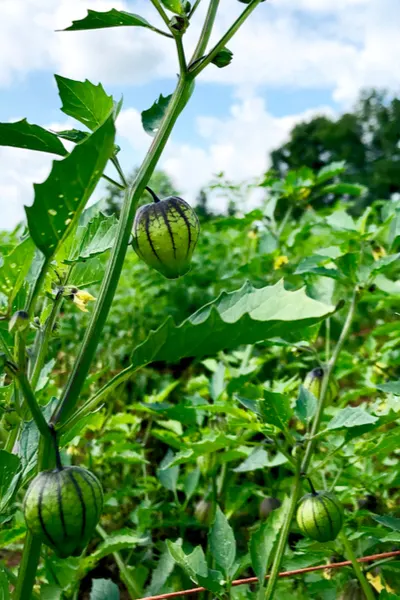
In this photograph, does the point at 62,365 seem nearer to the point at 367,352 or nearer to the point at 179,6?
the point at 367,352

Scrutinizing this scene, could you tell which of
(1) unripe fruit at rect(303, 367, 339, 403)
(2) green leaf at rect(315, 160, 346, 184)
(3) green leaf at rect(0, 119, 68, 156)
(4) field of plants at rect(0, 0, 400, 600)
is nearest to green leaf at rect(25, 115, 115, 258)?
(4) field of plants at rect(0, 0, 400, 600)

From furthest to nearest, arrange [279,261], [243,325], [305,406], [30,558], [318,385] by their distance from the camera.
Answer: [279,261] < [318,385] < [305,406] < [30,558] < [243,325]

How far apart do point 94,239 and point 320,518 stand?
1.64 ft

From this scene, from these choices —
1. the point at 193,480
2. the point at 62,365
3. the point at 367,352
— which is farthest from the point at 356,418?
the point at 62,365

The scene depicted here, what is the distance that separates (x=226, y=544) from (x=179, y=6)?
2.16 ft

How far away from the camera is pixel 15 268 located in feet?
1.95

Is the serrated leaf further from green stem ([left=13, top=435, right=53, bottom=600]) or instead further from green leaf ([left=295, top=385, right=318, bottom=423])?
green leaf ([left=295, top=385, right=318, bottom=423])

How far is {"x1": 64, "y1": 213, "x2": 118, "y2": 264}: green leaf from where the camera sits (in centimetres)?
65

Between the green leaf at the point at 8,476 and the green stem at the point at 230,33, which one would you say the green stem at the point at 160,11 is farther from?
the green leaf at the point at 8,476

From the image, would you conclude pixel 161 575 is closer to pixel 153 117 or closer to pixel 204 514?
pixel 204 514

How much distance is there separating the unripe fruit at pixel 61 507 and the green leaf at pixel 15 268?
182 millimetres

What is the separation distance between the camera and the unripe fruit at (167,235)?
639mm

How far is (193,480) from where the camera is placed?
132 cm

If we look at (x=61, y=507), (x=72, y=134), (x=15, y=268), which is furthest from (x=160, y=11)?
(x=61, y=507)
